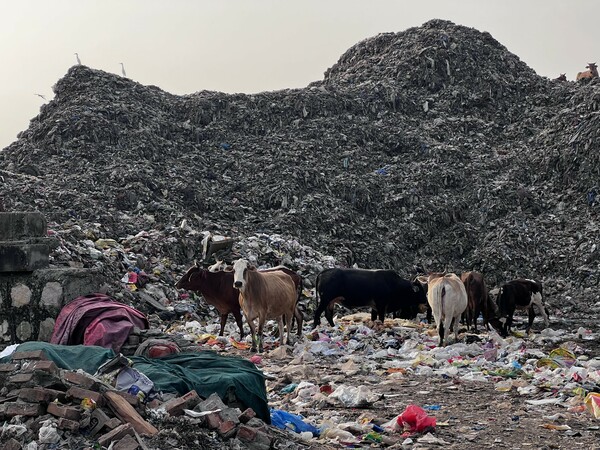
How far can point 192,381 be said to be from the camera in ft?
17.7

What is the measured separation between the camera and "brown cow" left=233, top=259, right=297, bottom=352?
1076 cm

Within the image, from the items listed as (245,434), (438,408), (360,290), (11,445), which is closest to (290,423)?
(245,434)

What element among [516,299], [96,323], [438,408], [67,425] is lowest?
[438,408]

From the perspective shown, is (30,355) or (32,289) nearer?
(30,355)

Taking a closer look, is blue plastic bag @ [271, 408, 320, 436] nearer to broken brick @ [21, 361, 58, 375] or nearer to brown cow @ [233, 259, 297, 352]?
broken brick @ [21, 361, 58, 375]

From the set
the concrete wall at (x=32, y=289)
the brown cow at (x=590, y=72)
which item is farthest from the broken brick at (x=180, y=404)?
the brown cow at (x=590, y=72)

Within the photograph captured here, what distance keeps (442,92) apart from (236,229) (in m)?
11.6

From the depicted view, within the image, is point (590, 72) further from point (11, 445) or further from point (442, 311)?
point (11, 445)

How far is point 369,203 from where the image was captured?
22.1 metres

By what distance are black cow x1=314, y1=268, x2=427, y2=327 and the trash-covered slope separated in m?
3.76

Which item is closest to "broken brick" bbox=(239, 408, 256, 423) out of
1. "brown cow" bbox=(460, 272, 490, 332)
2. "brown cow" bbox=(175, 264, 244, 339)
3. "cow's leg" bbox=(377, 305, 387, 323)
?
"brown cow" bbox=(175, 264, 244, 339)

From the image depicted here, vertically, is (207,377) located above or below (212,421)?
above

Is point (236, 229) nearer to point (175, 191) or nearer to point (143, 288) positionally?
point (175, 191)

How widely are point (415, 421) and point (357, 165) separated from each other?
17.4m
